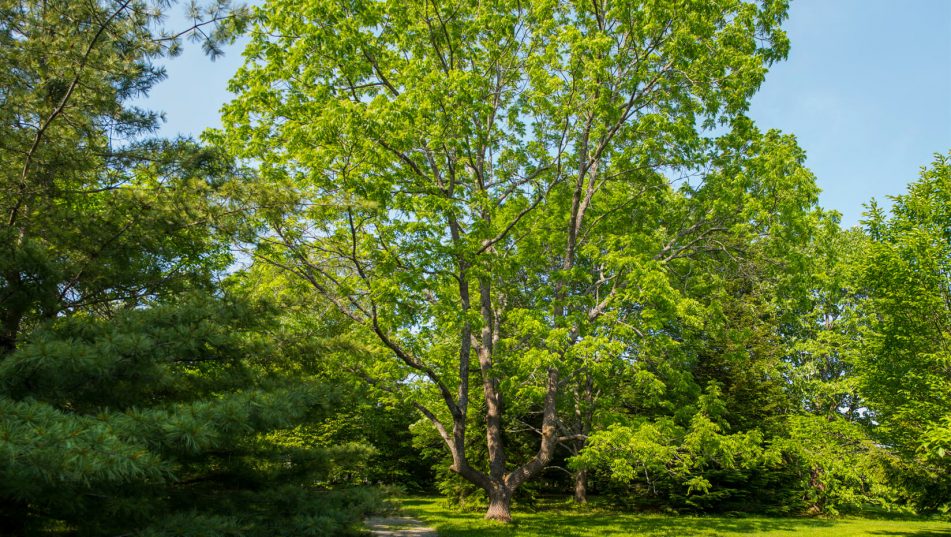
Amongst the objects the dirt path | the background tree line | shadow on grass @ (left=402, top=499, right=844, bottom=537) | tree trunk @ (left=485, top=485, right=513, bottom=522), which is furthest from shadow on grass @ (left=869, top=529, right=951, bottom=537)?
the dirt path

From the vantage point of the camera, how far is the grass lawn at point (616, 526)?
37.0 feet

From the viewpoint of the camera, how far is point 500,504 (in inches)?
488

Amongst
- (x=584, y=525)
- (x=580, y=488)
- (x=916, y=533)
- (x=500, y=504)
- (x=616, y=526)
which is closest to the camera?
(x=500, y=504)

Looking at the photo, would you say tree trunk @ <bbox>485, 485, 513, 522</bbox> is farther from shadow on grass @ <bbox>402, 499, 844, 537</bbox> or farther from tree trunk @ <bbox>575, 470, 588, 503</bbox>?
tree trunk @ <bbox>575, 470, 588, 503</bbox>

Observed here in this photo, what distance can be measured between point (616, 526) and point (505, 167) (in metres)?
8.85

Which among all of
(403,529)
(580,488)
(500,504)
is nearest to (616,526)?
(500,504)

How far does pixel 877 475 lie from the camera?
1220 cm

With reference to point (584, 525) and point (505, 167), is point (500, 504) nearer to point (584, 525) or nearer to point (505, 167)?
point (584, 525)

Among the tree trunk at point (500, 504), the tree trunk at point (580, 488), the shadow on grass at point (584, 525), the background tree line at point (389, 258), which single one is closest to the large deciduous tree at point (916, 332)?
the background tree line at point (389, 258)

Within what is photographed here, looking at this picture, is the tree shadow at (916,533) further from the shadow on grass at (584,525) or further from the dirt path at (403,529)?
the dirt path at (403,529)

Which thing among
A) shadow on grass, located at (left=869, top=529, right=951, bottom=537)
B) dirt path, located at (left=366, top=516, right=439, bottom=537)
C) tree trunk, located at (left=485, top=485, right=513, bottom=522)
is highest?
tree trunk, located at (left=485, top=485, right=513, bottom=522)

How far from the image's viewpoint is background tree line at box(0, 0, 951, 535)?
15.0 ft

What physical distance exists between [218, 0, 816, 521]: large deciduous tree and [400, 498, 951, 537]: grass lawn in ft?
4.04

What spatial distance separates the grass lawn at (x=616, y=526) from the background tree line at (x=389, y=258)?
0.99 metres
